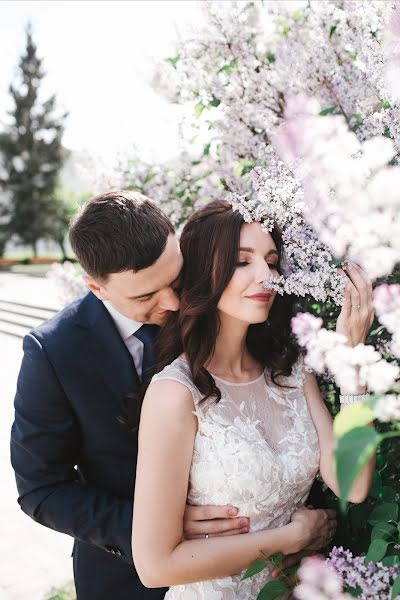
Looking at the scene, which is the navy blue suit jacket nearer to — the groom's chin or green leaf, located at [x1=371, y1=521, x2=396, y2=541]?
the groom's chin

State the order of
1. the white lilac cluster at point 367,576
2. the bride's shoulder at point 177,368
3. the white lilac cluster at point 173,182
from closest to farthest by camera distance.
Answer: the white lilac cluster at point 367,576 < the bride's shoulder at point 177,368 < the white lilac cluster at point 173,182

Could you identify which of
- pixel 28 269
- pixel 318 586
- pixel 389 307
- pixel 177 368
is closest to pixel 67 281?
pixel 177 368

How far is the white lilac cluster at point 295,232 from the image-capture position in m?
1.26

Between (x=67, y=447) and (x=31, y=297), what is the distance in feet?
51.2

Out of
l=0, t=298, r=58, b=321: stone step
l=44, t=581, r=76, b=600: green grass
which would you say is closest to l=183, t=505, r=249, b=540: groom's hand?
l=44, t=581, r=76, b=600: green grass

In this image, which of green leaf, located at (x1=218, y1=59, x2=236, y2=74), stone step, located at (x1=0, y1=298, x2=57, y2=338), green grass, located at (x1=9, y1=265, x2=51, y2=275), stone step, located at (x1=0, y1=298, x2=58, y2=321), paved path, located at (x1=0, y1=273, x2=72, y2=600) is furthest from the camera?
green grass, located at (x1=9, y1=265, x2=51, y2=275)

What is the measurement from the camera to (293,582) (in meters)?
1.51

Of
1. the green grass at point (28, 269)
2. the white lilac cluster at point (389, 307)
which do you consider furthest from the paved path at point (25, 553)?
the green grass at point (28, 269)

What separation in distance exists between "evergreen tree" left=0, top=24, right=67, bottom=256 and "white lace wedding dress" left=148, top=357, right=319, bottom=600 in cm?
3359

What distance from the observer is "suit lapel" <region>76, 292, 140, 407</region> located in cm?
176

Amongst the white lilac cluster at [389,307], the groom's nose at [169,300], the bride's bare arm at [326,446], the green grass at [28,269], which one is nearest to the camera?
the white lilac cluster at [389,307]

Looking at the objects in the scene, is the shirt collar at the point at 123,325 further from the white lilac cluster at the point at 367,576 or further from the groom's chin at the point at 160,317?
the white lilac cluster at the point at 367,576

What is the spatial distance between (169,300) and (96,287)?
0.21 metres

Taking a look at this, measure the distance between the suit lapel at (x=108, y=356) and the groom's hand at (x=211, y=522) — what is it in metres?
0.37
